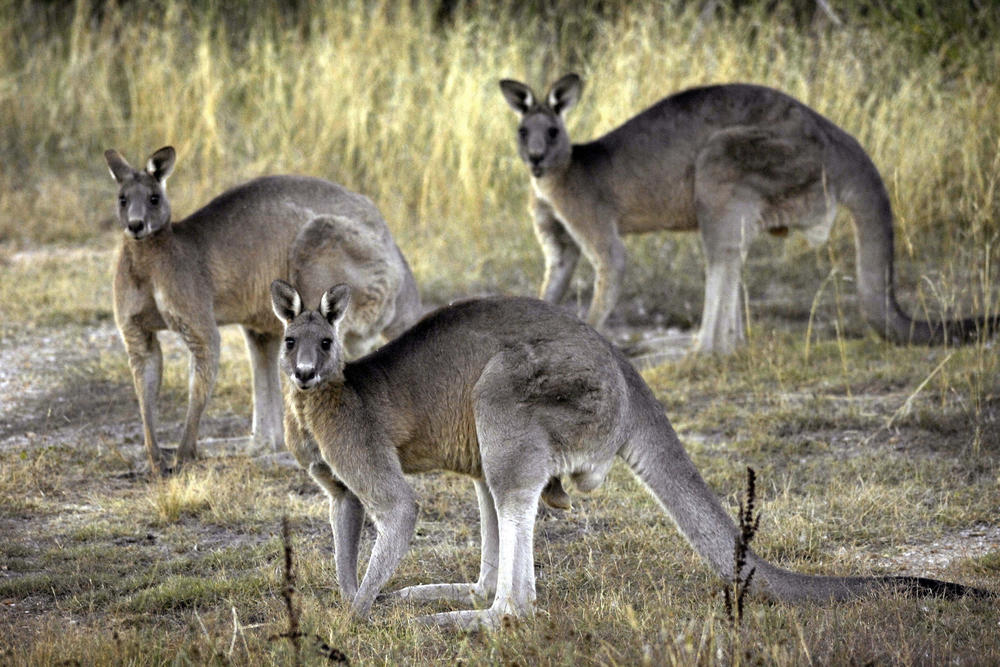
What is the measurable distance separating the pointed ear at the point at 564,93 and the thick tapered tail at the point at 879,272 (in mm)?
1713

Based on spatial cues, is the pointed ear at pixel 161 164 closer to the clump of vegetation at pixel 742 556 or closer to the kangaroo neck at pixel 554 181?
the kangaroo neck at pixel 554 181

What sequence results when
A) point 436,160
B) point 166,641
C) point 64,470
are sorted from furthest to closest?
point 436,160 < point 64,470 < point 166,641

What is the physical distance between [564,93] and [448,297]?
185 cm

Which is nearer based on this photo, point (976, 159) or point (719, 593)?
point (719, 593)

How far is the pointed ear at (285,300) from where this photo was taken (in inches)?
169

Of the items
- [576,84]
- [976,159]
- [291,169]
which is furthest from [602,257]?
[291,169]

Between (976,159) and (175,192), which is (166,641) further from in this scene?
(175,192)

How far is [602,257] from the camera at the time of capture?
24.8 ft

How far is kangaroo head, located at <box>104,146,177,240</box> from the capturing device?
570cm

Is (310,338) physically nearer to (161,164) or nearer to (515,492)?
(515,492)

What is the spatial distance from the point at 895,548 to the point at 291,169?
708 centimetres

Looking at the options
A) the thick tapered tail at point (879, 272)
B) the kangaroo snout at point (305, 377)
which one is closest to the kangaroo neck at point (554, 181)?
the thick tapered tail at point (879, 272)

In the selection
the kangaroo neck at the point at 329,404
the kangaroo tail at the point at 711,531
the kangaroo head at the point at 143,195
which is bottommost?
the kangaroo tail at the point at 711,531

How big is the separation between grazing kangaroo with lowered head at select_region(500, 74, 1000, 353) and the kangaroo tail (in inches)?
127
